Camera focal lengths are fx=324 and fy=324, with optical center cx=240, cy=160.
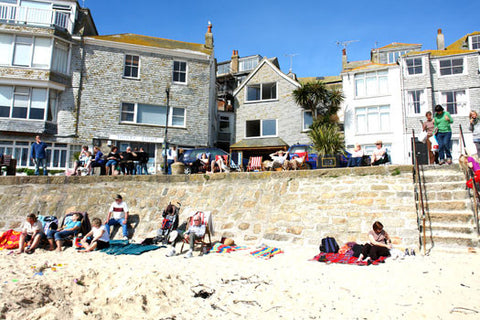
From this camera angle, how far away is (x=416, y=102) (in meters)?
21.3

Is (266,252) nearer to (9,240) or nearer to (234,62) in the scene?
→ (9,240)

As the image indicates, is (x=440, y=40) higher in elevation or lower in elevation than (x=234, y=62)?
lower

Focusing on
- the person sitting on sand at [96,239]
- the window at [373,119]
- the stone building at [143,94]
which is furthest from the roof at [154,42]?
the person sitting on sand at [96,239]

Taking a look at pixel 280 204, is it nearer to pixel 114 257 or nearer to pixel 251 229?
pixel 251 229

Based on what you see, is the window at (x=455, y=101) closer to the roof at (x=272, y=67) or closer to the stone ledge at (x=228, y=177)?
the roof at (x=272, y=67)

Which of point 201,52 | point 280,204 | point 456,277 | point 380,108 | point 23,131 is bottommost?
point 456,277

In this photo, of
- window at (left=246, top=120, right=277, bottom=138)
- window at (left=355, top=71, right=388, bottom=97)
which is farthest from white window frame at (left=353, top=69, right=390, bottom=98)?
window at (left=246, top=120, right=277, bottom=138)

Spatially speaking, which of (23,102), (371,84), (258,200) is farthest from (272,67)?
(258,200)

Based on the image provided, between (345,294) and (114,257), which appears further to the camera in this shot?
(114,257)

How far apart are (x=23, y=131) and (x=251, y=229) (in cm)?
1515

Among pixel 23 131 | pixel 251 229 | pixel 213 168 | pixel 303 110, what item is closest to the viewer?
pixel 251 229

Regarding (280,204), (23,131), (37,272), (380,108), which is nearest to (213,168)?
Result: (280,204)

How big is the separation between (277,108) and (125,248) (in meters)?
18.1

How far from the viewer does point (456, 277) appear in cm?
552
